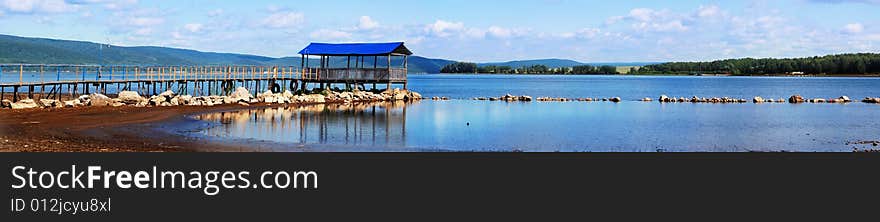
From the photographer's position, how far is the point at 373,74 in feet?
185

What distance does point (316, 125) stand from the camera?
31.0 meters

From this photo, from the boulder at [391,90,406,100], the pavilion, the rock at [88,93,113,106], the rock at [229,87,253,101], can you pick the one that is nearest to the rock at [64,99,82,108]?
the rock at [88,93,113,106]

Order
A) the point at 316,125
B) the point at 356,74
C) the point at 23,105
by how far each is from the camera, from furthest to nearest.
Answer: the point at 356,74 < the point at 23,105 < the point at 316,125

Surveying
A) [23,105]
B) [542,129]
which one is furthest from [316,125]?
[23,105]

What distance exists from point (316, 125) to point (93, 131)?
8363 mm

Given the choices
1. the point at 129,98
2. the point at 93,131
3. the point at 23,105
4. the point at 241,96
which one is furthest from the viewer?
the point at 241,96

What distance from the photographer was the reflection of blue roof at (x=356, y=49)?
55.9 meters

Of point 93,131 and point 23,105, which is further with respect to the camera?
point 23,105

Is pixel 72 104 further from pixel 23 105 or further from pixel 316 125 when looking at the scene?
pixel 316 125

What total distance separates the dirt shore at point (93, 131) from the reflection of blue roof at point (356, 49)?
21.6 meters

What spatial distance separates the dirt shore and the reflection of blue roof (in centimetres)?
2163
